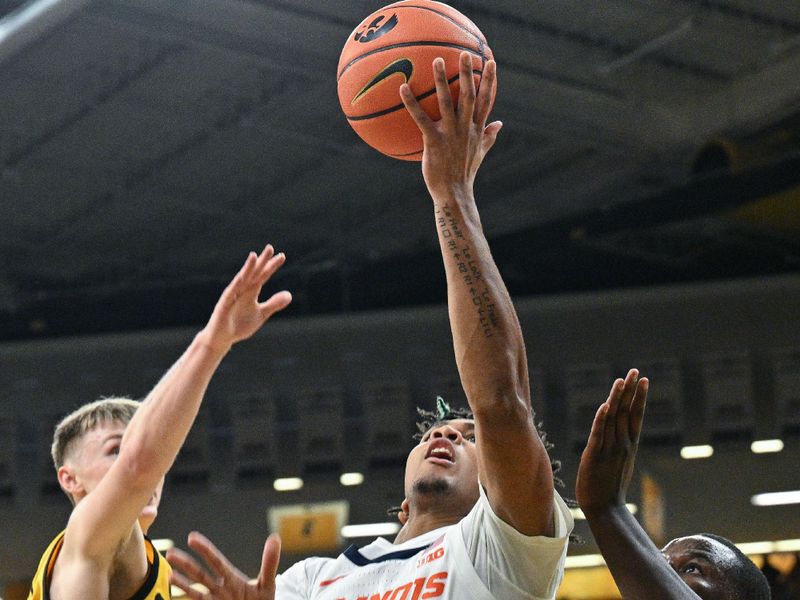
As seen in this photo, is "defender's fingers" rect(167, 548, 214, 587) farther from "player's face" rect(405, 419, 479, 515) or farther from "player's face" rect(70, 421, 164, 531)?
"player's face" rect(405, 419, 479, 515)

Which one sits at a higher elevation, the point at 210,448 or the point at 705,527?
the point at 210,448

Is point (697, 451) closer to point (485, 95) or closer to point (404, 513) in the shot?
point (404, 513)

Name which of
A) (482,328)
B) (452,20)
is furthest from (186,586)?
(452,20)

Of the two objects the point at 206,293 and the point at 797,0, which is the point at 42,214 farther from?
the point at 797,0

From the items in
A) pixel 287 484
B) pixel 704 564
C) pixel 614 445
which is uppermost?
pixel 614 445

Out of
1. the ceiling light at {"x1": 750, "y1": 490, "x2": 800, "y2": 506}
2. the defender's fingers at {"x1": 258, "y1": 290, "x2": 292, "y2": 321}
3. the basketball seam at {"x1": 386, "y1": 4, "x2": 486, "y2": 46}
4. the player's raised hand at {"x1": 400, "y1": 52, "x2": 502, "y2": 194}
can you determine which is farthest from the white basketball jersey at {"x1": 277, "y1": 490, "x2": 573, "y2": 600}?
the ceiling light at {"x1": 750, "y1": 490, "x2": 800, "y2": 506}

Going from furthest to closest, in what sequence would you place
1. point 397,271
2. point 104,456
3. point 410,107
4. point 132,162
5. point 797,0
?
point 397,271, point 132,162, point 797,0, point 104,456, point 410,107

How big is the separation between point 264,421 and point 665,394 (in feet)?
15.6

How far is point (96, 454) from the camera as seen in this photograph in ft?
10.1

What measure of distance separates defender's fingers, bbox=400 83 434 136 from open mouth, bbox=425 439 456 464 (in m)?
1.04

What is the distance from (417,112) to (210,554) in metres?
1.14

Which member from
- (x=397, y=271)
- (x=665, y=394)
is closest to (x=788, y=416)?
(x=665, y=394)

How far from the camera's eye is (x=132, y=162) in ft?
40.6

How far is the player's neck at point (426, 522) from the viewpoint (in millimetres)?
3307
